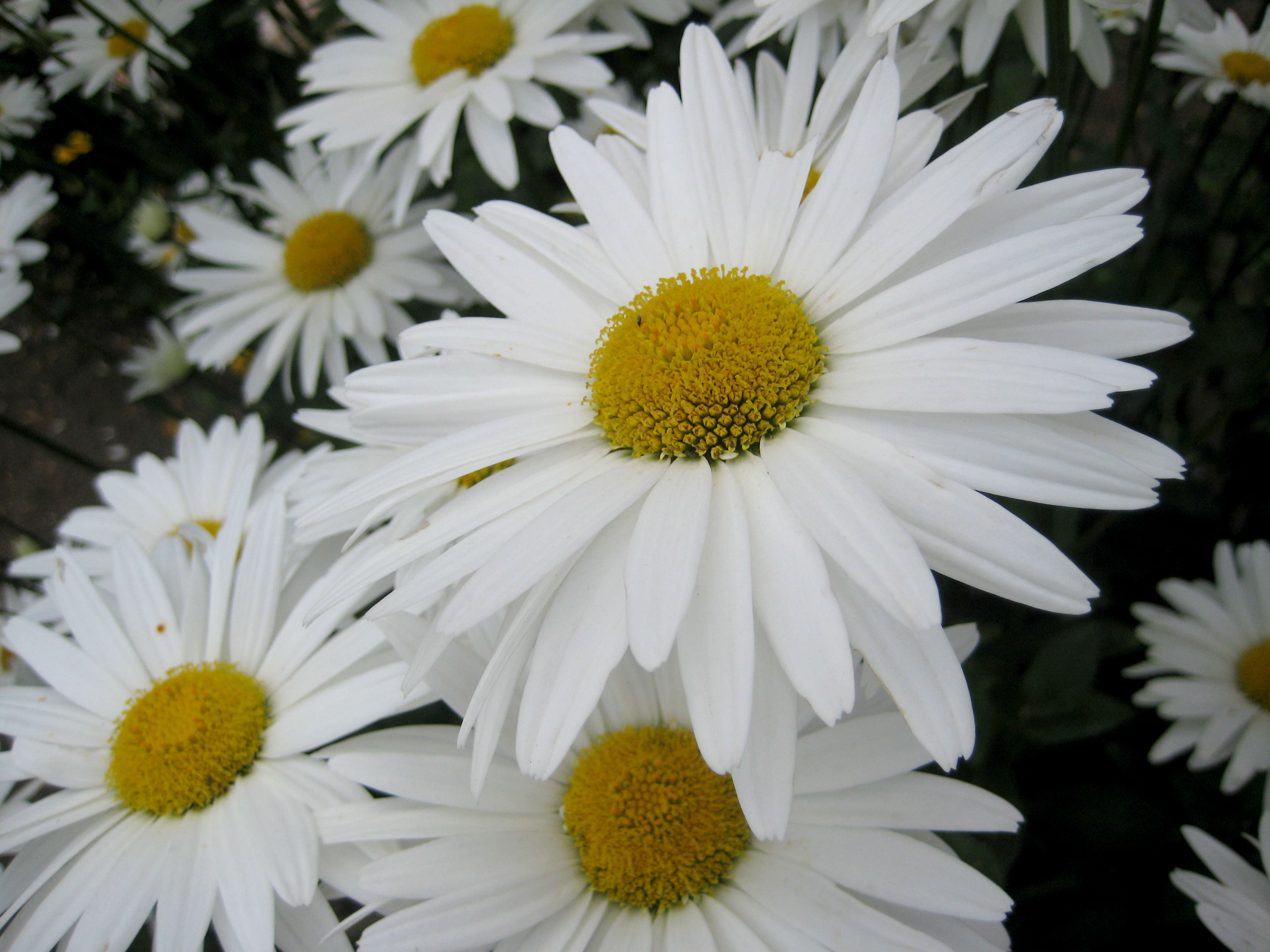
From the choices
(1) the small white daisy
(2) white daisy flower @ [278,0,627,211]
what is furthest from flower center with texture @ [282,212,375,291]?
(1) the small white daisy

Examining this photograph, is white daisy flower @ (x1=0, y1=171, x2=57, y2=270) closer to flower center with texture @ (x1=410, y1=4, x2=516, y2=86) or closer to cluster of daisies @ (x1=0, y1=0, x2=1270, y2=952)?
flower center with texture @ (x1=410, y1=4, x2=516, y2=86)

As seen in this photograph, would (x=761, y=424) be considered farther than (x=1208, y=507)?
No

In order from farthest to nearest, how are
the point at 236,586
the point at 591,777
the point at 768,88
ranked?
the point at 768,88 → the point at 236,586 → the point at 591,777

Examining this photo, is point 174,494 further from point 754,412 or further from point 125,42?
point 125,42

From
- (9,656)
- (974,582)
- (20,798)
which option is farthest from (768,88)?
(9,656)

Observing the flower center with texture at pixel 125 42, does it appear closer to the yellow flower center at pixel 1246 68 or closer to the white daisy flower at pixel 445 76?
the white daisy flower at pixel 445 76

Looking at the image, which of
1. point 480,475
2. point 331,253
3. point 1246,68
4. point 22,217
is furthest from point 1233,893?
point 22,217

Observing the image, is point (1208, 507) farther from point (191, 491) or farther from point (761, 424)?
point (191, 491)
